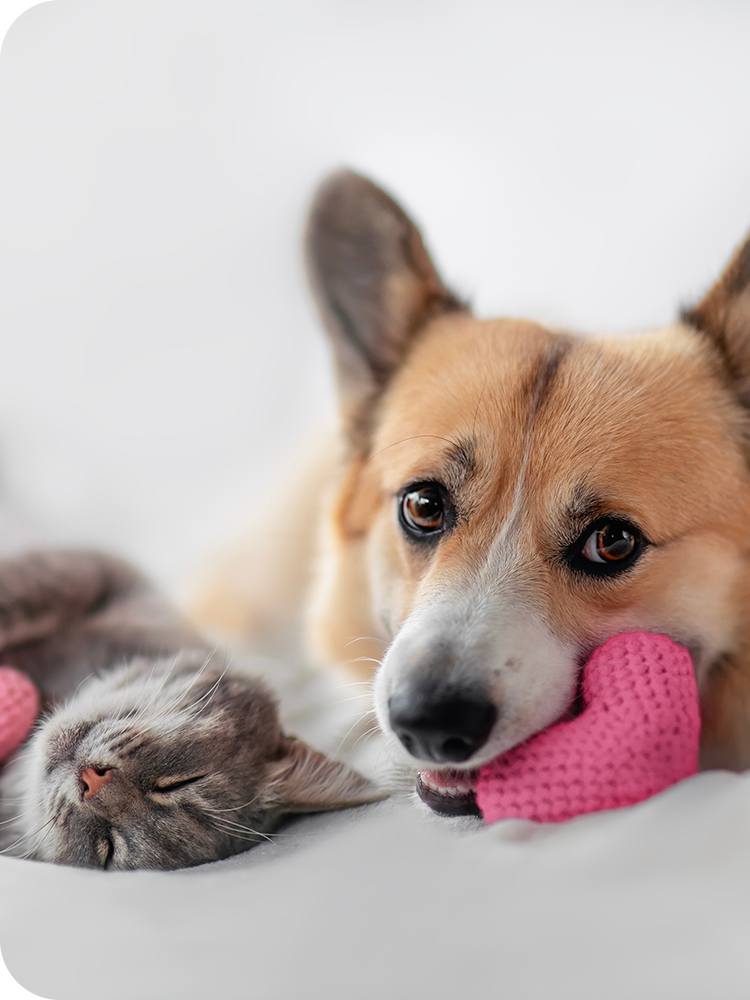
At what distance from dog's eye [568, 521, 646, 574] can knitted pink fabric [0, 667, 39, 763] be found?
3.31 ft

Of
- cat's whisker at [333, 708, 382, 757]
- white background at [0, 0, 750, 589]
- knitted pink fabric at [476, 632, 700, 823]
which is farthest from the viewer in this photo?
white background at [0, 0, 750, 589]

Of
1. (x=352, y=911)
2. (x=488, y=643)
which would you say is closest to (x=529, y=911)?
(x=352, y=911)

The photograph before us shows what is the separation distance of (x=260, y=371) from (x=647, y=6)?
150 cm

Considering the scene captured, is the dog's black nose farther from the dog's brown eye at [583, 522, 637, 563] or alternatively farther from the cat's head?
the dog's brown eye at [583, 522, 637, 563]

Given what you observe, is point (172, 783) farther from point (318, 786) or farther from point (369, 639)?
point (369, 639)

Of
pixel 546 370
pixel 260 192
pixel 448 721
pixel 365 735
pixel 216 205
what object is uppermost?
pixel 546 370

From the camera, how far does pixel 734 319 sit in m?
1.50

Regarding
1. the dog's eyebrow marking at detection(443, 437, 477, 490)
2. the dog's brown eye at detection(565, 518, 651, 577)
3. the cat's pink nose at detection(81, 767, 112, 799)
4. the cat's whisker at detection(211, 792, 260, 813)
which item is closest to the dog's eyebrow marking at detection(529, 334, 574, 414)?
the dog's eyebrow marking at detection(443, 437, 477, 490)

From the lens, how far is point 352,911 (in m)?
0.95

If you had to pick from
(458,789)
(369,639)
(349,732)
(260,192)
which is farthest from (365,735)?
(260,192)

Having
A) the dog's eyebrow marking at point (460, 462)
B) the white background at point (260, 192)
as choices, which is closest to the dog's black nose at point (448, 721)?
the dog's eyebrow marking at point (460, 462)

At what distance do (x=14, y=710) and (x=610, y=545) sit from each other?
3.53 ft

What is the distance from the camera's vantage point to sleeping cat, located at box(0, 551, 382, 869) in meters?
1.25

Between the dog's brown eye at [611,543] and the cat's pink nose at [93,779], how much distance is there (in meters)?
0.85
